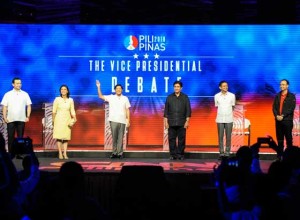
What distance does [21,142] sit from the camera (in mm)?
4836

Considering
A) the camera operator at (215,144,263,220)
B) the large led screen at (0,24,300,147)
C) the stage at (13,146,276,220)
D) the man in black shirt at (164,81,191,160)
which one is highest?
the large led screen at (0,24,300,147)

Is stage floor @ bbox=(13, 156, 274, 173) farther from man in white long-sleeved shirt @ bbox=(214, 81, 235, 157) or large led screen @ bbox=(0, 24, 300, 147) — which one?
large led screen @ bbox=(0, 24, 300, 147)

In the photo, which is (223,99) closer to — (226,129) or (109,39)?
(226,129)

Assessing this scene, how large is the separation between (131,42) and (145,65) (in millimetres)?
589

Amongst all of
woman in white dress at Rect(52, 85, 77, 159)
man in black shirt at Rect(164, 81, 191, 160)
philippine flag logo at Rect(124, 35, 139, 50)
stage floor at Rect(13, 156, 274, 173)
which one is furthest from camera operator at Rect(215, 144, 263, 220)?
philippine flag logo at Rect(124, 35, 139, 50)

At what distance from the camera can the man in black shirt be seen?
10.7 m

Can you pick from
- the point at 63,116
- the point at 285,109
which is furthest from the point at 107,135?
the point at 285,109

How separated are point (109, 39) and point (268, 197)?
9064 millimetres

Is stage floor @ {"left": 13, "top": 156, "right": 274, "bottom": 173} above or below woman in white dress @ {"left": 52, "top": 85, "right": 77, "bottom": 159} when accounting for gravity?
below

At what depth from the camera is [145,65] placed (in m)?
12.1

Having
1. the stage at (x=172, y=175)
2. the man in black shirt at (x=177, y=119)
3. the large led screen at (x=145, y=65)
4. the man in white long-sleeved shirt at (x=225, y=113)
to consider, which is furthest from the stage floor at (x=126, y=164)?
the large led screen at (x=145, y=65)

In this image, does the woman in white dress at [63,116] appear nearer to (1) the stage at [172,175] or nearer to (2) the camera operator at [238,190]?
(1) the stage at [172,175]

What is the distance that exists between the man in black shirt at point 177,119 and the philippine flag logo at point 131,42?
72.4 inches

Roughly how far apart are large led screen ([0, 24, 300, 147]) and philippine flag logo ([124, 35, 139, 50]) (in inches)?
0.9
